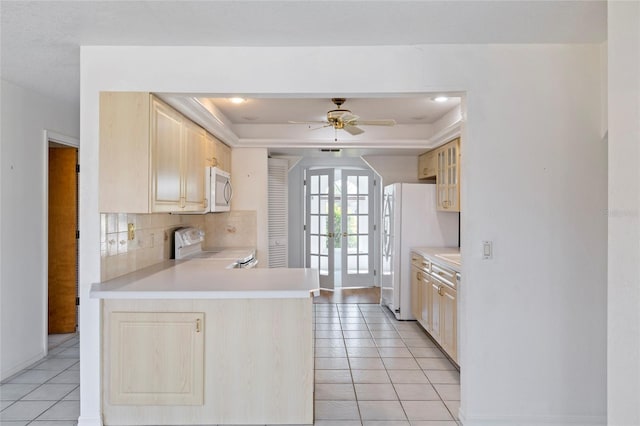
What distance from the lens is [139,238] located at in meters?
3.10

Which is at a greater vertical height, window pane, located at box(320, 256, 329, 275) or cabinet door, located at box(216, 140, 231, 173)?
cabinet door, located at box(216, 140, 231, 173)

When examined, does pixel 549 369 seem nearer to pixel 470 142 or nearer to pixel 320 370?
pixel 470 142

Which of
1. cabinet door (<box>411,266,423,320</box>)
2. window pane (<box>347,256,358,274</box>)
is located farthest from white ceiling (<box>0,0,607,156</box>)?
window pane (<box>347,256,358,274</box>)

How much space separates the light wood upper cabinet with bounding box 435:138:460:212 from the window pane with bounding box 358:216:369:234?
7.09ft

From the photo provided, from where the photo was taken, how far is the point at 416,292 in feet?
15.0

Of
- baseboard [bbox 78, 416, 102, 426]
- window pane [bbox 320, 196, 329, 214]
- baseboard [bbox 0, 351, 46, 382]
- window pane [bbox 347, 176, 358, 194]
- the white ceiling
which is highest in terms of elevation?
the white ceiling

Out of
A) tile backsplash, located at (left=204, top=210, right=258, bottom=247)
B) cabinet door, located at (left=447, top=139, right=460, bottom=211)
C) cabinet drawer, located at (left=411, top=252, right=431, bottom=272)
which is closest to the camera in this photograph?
cabinet door, located at (left=447, top=139, right=460, bottom=211)

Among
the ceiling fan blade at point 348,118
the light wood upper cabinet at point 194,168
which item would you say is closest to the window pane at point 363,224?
the ceiling fan blade at point 348,118

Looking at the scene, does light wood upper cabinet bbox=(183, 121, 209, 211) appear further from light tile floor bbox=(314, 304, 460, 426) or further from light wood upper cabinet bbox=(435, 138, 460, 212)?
light wood upper cabinet bbox=(435, 138, 460, 212)

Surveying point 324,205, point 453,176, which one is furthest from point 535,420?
point 324,205

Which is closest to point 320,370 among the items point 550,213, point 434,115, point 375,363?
point 375,363

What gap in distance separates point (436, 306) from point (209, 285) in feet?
7.52

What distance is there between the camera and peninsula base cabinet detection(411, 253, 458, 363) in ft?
10.9

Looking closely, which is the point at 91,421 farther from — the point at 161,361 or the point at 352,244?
the point at 352,244
